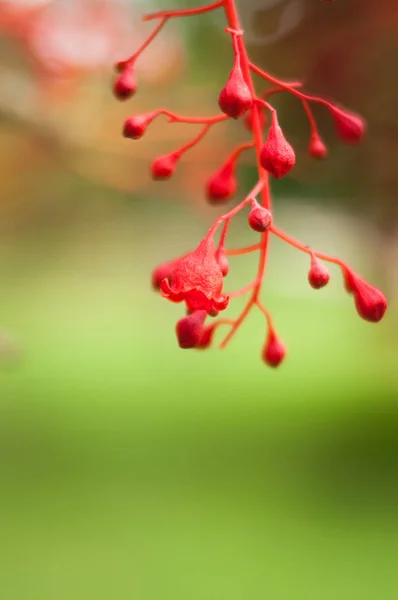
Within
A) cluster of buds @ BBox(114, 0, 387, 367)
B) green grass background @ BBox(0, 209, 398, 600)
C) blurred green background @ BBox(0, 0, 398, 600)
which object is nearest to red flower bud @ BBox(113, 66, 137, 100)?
cluster of buds @ BBox(114, 0, 387, 367)

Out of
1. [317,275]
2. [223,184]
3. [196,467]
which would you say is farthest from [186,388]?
[317,275]

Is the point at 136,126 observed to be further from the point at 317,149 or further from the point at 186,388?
the point at 186,388

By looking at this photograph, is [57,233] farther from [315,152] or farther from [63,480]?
[315,152]

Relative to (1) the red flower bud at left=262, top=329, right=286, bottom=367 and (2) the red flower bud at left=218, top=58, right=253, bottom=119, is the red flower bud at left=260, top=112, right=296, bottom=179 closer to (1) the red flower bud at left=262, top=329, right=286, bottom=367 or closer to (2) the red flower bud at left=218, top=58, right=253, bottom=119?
(2) the red flower bud at left=218, top=58, right=253, bottom=119

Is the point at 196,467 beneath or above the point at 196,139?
above

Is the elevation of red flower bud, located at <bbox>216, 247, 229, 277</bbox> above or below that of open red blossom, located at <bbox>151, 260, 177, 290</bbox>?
below
